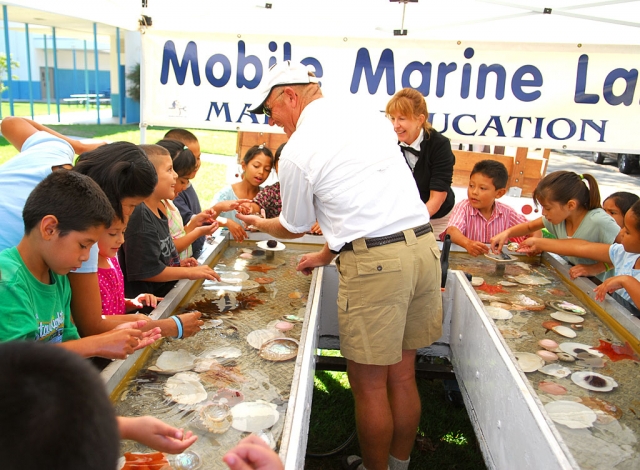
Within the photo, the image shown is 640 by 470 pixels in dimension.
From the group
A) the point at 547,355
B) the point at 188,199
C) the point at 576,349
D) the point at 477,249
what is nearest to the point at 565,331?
the point at 576,349

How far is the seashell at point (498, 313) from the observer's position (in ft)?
7.51

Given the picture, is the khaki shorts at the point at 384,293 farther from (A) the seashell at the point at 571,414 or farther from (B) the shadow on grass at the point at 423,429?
(B) the shadow on grass at the point at 423,429

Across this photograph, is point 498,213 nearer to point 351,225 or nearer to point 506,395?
point 351,225

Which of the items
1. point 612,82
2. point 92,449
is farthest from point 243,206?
point 612,82

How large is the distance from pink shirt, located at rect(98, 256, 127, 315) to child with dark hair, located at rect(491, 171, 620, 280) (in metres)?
2.06

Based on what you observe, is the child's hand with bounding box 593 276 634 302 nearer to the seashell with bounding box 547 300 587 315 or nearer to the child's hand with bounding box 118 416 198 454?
the seashell with bounding box 547 300 587 315

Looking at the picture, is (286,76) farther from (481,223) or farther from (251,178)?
(481,223)

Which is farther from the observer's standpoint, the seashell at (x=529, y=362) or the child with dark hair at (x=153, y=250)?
the child with dark hair at (x=153, y=250)

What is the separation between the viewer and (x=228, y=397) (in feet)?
5.06

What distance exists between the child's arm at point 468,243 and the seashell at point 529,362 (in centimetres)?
111

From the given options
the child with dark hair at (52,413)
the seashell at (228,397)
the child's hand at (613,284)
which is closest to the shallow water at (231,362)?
the seashell at (228,397)

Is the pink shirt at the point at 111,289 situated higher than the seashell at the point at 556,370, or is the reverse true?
the pink shirt at the point at 111,289

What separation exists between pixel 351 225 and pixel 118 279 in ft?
2.98

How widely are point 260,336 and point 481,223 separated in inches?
76.6
